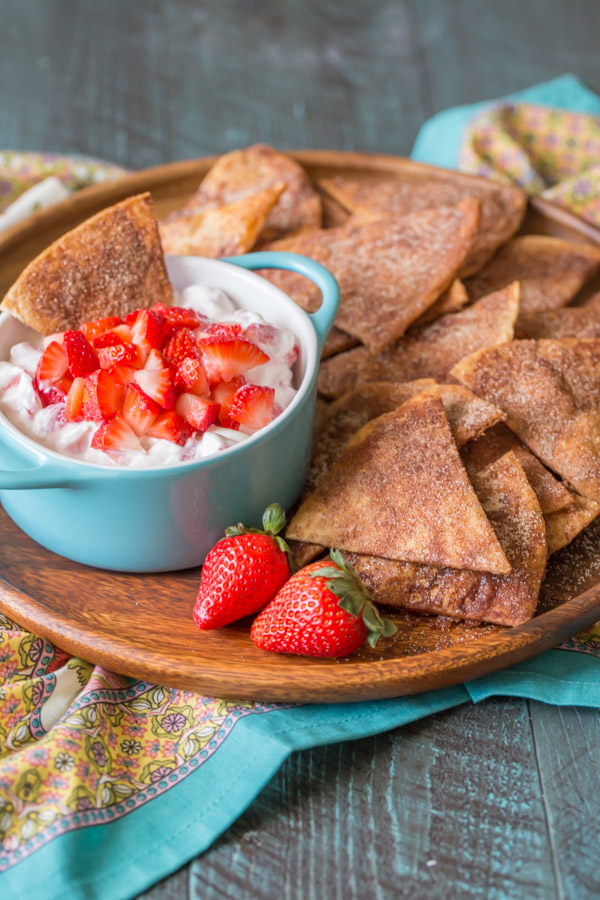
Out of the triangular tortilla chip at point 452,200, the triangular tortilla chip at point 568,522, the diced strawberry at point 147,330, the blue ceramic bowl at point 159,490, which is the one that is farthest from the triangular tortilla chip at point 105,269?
the triangular tortilla chip at point 568,522

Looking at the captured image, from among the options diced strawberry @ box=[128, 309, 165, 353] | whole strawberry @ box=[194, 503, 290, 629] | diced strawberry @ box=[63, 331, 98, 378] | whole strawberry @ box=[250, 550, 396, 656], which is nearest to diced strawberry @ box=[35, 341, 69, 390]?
diced strawberry @ box=[63, 331, 98, 378]

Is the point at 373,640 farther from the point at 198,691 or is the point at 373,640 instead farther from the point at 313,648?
the point at 198,691

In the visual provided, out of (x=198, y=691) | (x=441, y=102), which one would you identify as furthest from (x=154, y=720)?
(x=441, y=102)

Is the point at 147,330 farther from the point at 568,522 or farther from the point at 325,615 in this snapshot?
the point at 568,522

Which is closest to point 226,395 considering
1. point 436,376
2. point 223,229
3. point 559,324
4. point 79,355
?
point 79,355

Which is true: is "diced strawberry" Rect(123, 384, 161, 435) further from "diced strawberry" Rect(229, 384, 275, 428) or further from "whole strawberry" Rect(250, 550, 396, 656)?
"whole strawberry" Rect(250, 550, 396, 656)
